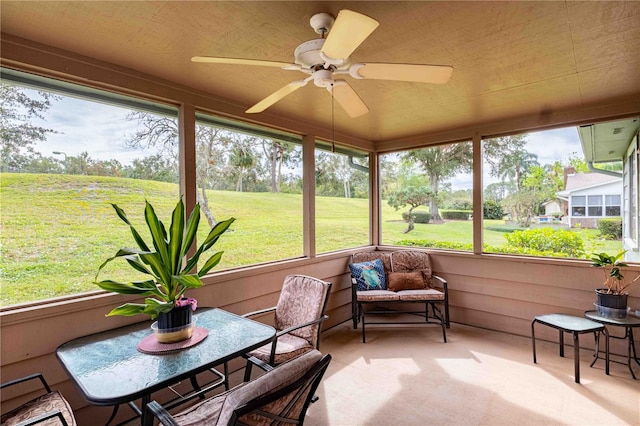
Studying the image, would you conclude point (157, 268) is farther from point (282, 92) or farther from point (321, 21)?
point (321, 21)

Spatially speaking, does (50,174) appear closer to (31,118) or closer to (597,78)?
(31,118)

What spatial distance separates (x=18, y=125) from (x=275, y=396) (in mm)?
2257

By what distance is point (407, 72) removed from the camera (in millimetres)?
1598

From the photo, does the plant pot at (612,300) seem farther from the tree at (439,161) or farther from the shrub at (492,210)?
the tree at (439,161)

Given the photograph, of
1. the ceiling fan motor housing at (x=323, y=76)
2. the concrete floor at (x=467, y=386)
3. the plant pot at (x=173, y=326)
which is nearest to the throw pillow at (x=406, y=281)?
the concrete floor at (x=467, y=386)

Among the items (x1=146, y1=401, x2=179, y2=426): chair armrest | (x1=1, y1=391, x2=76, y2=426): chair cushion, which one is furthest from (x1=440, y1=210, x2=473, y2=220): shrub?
(x1=1, y1=391, x2=76, y2=426): chair cushion

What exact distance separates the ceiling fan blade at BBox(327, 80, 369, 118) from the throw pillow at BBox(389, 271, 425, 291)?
8.00ft

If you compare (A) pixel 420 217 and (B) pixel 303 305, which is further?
(A) pixel 420 217

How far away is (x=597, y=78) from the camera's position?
8.13 feet

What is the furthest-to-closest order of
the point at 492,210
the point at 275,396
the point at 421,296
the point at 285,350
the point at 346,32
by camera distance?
1. the point at 492,210
2. the point at 421,296
3. the point at 285,350
4. the point at 346,32
5. the point at 275,396

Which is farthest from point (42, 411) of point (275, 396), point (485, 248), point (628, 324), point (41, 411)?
point (485, 248)

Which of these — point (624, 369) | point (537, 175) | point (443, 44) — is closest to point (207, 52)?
point (443, 44)

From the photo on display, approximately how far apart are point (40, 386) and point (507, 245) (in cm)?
452

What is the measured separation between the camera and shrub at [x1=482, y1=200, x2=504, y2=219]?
3891 mm
